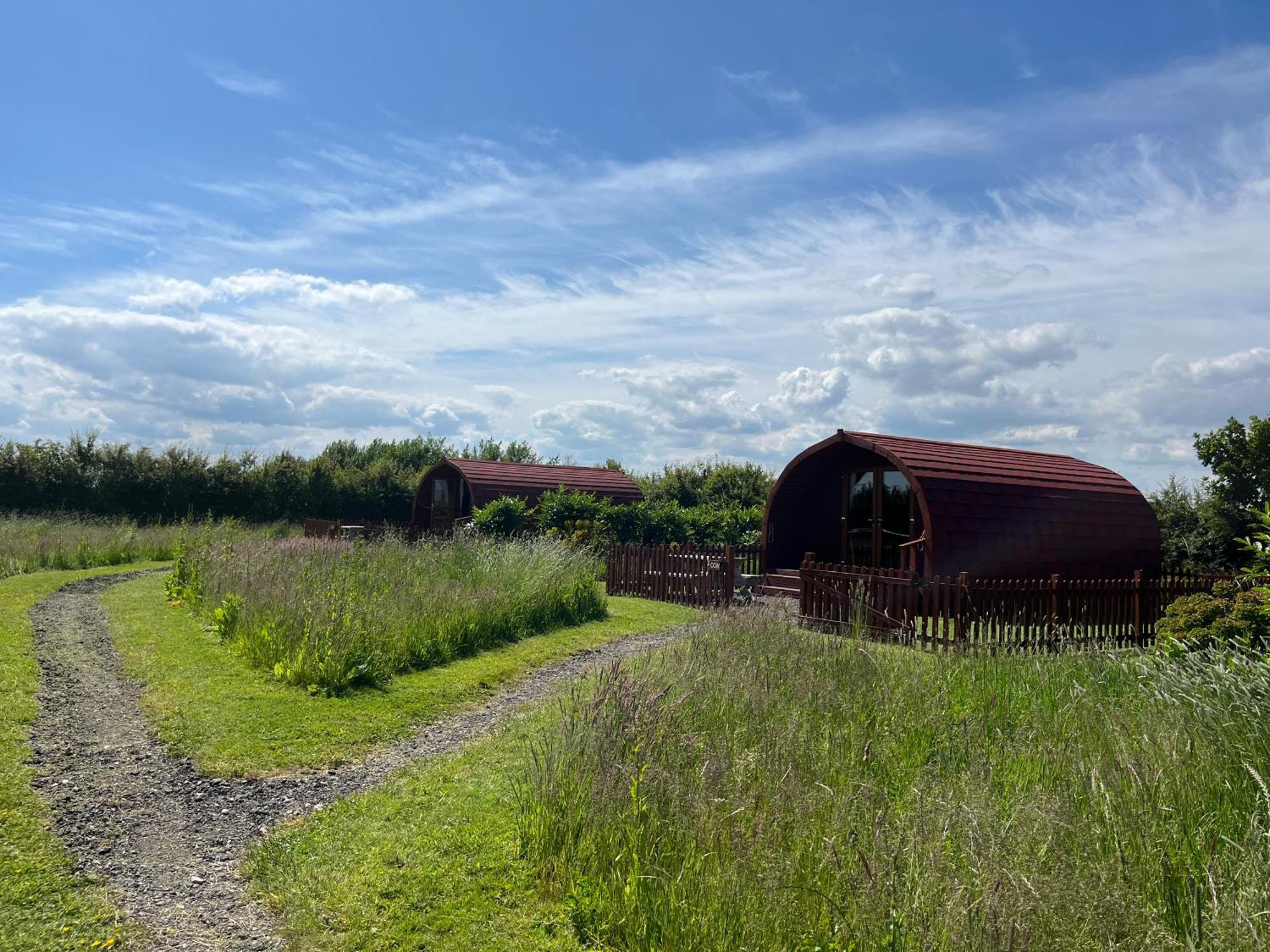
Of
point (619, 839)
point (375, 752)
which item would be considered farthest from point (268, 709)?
point (619, 839)

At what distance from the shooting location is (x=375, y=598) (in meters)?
12.5

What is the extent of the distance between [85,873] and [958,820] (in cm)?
508

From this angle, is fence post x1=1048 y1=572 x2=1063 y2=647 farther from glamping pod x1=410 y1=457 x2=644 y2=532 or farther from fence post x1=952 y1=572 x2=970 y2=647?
glamping pod x1=410 y1=457 x2=644 y2=532

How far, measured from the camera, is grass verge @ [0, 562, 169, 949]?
4879mm

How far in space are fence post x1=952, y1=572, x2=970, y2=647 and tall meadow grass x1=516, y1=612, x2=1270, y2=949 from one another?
19.7 feet

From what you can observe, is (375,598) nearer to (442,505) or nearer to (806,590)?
(806,590)

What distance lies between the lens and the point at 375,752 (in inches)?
318

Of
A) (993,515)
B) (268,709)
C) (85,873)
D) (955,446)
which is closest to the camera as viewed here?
(85,873)

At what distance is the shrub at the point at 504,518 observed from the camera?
2552 centimetres

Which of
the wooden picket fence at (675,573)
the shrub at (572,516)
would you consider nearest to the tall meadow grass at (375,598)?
the wooden picket fence at (675,573)

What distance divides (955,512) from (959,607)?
3675mm

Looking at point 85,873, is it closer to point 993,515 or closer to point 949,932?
point 949,932

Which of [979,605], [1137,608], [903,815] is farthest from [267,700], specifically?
[1137,608]

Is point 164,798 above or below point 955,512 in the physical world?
below
